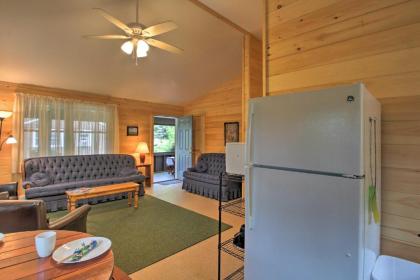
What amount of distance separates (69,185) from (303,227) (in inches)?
181

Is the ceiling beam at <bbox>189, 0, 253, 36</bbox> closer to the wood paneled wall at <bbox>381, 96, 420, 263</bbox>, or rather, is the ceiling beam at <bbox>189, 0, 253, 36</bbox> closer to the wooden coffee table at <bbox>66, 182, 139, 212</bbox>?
the wood paneled wall at <bbox>381, 96, 420, 263</bbox>

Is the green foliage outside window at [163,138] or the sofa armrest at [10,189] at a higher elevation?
the green foliage outside window at [163,138]

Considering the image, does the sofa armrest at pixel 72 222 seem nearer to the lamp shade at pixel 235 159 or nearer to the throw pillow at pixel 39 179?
the lamp shade at pixel 235 159

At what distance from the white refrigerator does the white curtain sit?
5116 millimetres

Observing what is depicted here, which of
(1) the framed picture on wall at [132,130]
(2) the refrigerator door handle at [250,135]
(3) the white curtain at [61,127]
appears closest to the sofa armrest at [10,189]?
(3) the white curtain at [61,127]

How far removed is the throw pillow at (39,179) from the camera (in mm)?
4190

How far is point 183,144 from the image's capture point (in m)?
7.22

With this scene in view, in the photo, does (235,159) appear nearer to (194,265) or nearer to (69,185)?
(194,265)

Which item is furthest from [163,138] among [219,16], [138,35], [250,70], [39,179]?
→ [138,35]

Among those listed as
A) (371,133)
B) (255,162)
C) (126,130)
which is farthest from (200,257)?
(126,130)

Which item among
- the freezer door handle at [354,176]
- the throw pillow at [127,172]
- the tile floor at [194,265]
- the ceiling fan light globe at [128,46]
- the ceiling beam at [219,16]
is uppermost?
the ceiling beam at [219,16]

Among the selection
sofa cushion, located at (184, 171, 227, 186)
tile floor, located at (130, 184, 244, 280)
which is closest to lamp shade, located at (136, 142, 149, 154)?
sofa cushion, located at (184, 171, 227, 186)

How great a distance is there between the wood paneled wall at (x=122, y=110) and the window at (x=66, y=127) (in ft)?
0.65

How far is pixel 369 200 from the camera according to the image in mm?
1129
